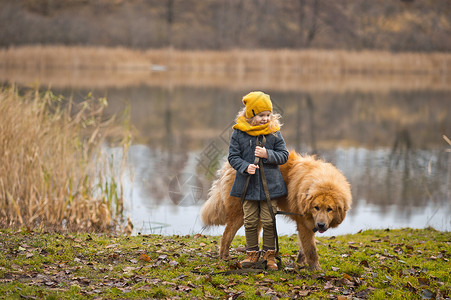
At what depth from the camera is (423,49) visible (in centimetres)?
5241

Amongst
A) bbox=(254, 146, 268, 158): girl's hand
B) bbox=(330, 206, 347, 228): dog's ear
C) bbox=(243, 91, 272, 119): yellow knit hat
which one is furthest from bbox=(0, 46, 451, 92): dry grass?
bbox=(330, 206, 347, 228): dog's ear

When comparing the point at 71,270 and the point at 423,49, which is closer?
the point at 71,270

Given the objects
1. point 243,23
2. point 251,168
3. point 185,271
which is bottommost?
point 185,271

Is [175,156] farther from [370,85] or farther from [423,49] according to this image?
[423,49]

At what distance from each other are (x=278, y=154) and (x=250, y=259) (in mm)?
1308

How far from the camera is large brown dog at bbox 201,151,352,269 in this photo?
18.7 ft

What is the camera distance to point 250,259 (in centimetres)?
613

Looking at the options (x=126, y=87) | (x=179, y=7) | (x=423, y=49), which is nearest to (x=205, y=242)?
(x=126, y=87)

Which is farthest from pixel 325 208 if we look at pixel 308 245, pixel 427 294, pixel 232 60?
pixel 232 60

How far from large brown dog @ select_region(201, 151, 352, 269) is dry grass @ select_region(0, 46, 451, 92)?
88.8ft

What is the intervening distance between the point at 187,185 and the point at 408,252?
659 cm

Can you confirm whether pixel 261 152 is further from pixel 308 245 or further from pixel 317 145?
pixel 317 145

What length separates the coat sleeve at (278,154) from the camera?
5819 mm

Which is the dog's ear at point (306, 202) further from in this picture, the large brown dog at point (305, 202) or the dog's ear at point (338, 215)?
the dog's ear at point (338, 215)
